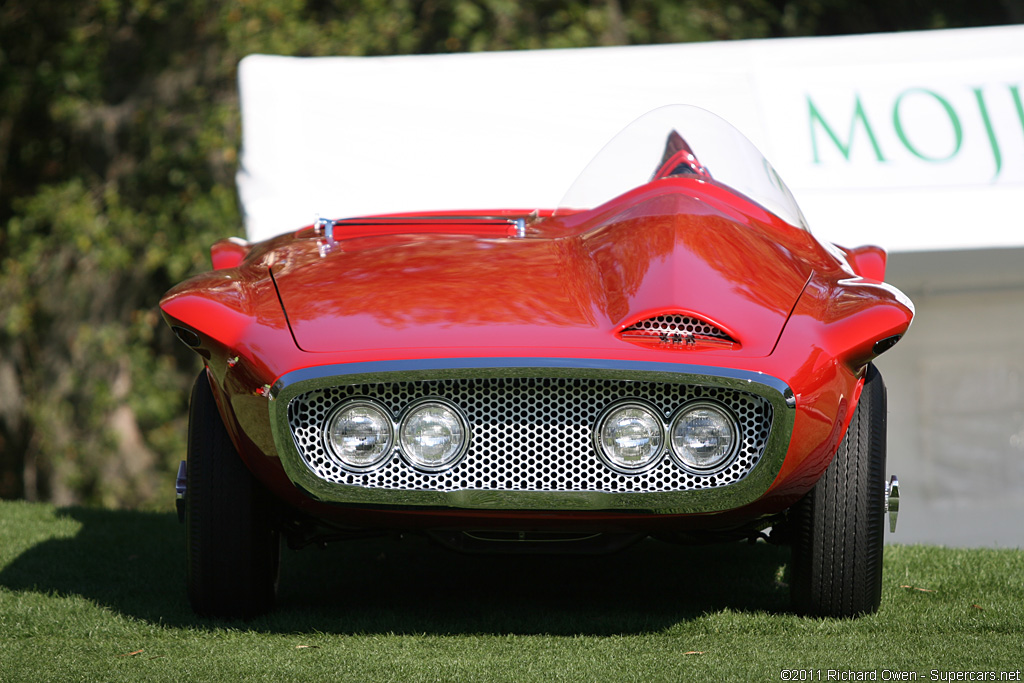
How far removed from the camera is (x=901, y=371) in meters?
4.60

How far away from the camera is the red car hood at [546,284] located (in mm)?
2301

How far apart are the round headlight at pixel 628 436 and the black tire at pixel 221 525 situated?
857 mm

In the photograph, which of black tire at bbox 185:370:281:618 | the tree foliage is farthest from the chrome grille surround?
the tree foliage

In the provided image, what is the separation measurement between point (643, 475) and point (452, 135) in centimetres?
338

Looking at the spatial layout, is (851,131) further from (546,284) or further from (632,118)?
(546,284)

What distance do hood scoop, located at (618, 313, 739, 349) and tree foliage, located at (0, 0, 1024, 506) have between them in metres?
6.91

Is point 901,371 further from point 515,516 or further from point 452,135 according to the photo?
point 515,516

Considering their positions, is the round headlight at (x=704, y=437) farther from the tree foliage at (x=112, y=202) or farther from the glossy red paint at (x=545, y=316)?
the tree foliage at (x=112, y=202)

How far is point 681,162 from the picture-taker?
3352mm

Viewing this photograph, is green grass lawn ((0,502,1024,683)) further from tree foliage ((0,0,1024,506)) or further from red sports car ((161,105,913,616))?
tree foliage ((0,0,1024,506))

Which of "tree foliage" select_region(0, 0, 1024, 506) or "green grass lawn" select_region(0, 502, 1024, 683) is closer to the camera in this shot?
"green grass lawn" select_region(0, 502, 1024, 683)

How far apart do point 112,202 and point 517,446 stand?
758 cm

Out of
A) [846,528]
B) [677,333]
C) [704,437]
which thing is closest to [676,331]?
[677,333]

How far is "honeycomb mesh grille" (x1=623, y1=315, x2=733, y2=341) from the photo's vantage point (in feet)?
7.59
